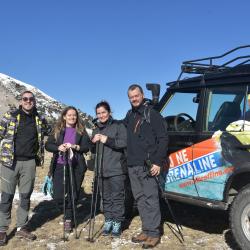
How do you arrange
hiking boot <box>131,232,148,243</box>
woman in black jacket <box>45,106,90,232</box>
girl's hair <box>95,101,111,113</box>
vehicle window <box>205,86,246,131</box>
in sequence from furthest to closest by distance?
woman in black jacket <box>45,106,90,232</box> → girl's hair <box>95,101,111,113</box> → hiking boot <box>131,232,148,243</box> → vehicle window <box>205,86,246,131</box>

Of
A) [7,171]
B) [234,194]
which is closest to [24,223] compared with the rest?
[7,171]

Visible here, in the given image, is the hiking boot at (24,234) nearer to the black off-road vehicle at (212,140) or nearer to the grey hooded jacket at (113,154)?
the grey hooded jacket at (113,154)

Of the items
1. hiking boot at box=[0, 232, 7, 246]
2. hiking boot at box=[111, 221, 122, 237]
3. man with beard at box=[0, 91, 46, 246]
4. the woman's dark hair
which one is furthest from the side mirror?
hiking boot at box=[0, 232, 7, 246]

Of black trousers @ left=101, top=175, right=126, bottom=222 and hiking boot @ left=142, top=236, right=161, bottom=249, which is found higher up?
black trousers @ left=101, top=175, right=126, bottom=222

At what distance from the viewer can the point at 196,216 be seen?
709 centimetres

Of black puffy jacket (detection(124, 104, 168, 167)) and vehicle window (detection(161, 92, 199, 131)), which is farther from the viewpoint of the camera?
vehicle window (detection(161, 92, 199, 131))

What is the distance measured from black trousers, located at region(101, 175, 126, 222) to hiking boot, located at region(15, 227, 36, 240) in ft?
3.55

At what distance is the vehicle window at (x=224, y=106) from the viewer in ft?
17.4

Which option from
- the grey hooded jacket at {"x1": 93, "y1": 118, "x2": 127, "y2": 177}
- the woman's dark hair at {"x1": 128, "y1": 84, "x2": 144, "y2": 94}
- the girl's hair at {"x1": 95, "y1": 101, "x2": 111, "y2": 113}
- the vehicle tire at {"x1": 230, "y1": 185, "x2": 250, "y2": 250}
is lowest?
the vehicle tire at {"x1": 230, "y1": 185, "x2": 250, "y2": 250}

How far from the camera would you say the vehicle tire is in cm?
491

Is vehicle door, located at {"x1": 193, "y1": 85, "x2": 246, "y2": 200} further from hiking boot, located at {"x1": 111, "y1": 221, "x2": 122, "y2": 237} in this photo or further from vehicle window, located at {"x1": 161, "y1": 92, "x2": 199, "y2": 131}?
hiking boot, located at {"x1": 111, "y1": 221, "x2": 122, "y2": 237}

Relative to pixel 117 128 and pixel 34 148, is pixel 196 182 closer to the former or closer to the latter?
pixel 117 128

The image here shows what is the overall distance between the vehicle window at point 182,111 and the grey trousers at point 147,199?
0.95m

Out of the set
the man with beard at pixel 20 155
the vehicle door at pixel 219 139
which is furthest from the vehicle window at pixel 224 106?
the man with beard at pixel 20 155
